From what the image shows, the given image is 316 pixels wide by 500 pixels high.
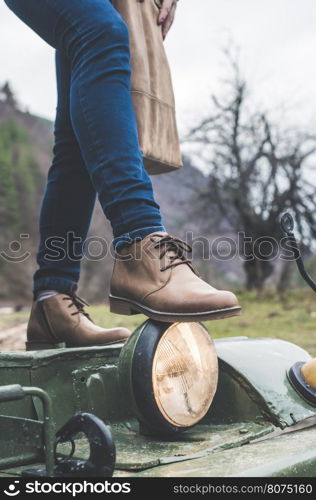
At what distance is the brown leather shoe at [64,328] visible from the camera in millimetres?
1987

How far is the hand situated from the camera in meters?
2.14

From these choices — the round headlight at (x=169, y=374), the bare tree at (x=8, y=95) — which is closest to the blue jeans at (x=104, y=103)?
the round headlight at (x=169, y=374)

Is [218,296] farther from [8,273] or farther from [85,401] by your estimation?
[8,273]

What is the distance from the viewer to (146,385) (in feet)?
5.00

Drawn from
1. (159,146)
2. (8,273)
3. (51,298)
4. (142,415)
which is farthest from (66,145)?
(8,273)

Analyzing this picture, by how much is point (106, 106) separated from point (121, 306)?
51cm

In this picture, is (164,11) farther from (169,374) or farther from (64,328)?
(169,374)

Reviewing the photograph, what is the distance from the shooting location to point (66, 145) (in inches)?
85.4

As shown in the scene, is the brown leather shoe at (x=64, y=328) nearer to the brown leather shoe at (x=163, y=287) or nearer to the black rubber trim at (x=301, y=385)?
the brown leather shoe at (x=163, y=287)

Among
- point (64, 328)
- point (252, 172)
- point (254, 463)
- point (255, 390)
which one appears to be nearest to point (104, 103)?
point (64, 328)

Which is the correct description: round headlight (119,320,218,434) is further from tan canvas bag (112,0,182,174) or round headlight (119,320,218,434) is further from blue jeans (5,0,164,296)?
tan canvas bag (112,0,182,174)

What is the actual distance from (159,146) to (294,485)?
111 centimetres

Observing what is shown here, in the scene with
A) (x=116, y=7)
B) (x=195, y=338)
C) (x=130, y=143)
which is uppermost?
(x=116, y=7)

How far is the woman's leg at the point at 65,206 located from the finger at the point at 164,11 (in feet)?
1.03
